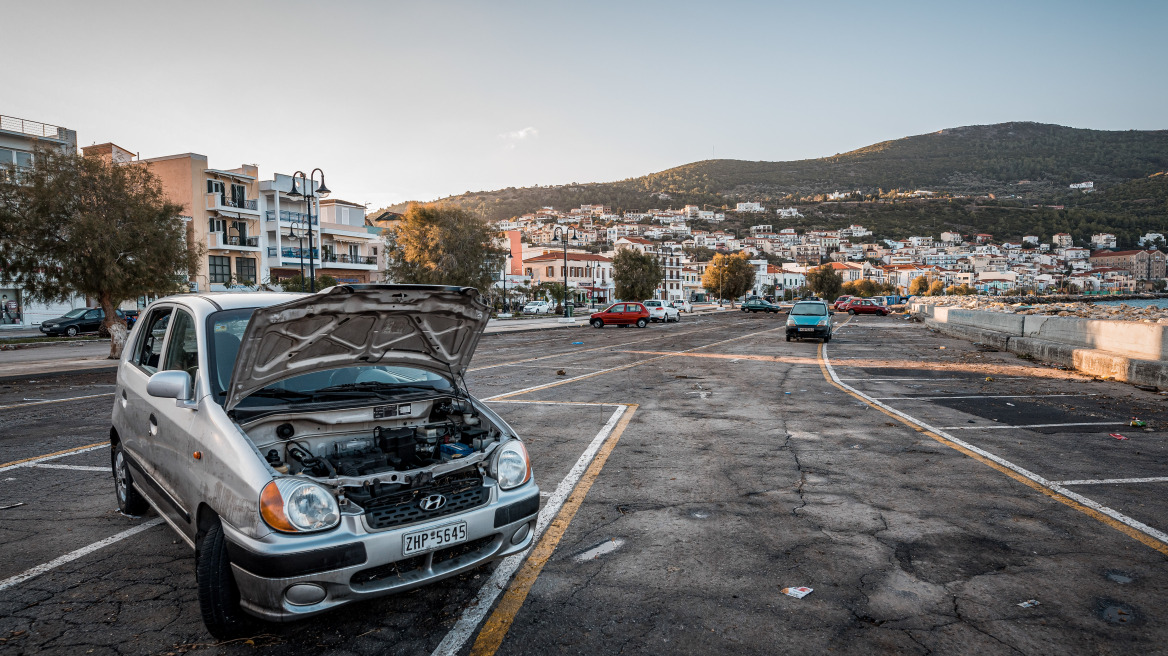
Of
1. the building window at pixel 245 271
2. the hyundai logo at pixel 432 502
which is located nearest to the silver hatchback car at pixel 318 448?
the hyundai logo at pixel 432 502

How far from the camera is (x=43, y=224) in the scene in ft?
61.7

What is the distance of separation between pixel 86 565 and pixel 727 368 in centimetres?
1339

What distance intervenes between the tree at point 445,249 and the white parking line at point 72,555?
118ft

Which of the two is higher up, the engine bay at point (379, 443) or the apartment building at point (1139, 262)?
the apartment building at point (1139, 262)

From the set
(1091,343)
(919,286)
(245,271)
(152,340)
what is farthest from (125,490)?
(919,286)

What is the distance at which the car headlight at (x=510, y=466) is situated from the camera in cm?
362

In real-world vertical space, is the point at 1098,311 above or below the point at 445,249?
below

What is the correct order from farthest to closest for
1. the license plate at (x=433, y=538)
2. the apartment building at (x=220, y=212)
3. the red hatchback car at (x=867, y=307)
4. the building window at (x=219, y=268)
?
the red hatchback car at (x=867, y=307) < the building window at (x=219, y=268) < the apartment building at (x=220, y=212) < the license plate at (x=433, y=538)

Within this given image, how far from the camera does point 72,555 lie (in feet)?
13.8

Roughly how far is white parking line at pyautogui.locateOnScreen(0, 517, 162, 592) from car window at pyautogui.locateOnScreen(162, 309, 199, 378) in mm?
1315

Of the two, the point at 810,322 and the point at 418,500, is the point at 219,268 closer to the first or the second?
the point at 810,322

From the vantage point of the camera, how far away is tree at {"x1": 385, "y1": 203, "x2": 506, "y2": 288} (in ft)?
136

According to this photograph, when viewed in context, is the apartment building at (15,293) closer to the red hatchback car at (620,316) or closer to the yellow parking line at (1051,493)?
the red hatchback car at (620,316)

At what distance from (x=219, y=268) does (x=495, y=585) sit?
55.9 metres
